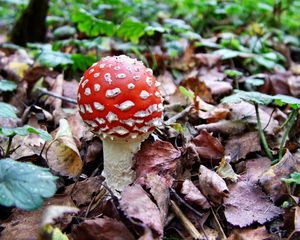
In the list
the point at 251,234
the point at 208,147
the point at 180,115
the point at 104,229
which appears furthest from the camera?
the point at 180,115

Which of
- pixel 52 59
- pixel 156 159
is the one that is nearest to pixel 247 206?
pixel 156 159

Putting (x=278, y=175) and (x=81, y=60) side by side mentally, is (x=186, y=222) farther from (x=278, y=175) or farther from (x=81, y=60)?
(x=81, y=60)

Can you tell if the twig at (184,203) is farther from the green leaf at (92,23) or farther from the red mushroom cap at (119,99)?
the green leaf at (92,23)

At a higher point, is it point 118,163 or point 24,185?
point 24,185

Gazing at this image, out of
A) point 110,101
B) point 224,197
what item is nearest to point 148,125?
point 110,101

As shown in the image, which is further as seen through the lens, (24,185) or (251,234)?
(251,234)

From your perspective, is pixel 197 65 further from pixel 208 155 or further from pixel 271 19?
pixel 271 19

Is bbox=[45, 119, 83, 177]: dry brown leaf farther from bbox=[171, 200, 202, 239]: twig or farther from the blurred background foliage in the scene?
the blurred background foliage

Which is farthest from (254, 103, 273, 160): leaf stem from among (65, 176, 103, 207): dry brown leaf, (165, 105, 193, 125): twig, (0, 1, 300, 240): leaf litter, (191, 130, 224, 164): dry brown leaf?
(65, 176, 103, 207): dry brown leaf
